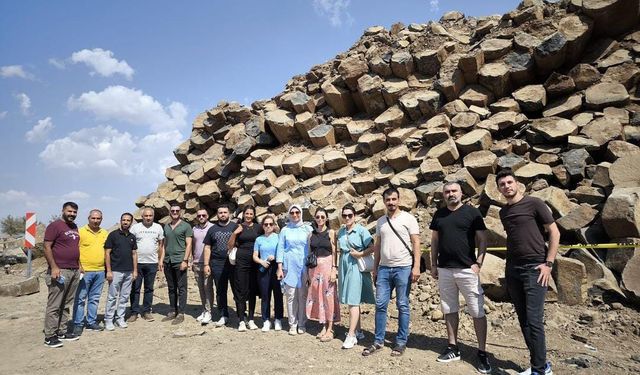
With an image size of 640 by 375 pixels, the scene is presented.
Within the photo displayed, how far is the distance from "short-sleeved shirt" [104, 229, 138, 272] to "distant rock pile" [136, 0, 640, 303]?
3966mm

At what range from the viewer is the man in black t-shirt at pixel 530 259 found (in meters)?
3.68

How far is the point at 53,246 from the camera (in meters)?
5.28

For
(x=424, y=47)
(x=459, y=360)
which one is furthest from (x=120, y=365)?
(x=424, y=47)

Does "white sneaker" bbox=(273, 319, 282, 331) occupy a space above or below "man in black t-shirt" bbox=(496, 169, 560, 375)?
below

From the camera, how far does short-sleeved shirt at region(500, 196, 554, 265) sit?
12.3ft

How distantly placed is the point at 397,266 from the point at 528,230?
1480 mm

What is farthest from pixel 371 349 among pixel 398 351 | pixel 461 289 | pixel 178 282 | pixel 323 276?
pixel 178 282

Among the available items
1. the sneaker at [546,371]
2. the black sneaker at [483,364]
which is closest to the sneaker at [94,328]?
the black sneaker at [483,364]

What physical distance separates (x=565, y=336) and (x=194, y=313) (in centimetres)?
587

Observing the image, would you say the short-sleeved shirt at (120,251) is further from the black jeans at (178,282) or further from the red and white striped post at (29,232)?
the red and white striped post at (29,232)

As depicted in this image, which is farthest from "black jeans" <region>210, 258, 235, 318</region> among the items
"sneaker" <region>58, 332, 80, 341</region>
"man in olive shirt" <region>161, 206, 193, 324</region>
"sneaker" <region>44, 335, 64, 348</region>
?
"sneaker" <region>44, 335, 64, 348</region>

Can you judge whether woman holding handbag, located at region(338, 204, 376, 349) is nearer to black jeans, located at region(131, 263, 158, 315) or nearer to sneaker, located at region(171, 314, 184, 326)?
sneaker, located at region(171, 314, 184, 326)

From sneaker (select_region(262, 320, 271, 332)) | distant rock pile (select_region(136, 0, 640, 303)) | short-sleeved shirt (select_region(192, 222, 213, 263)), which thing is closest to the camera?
sneaker (select_region(262, 320, 271, 332))

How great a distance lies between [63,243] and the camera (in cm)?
531
